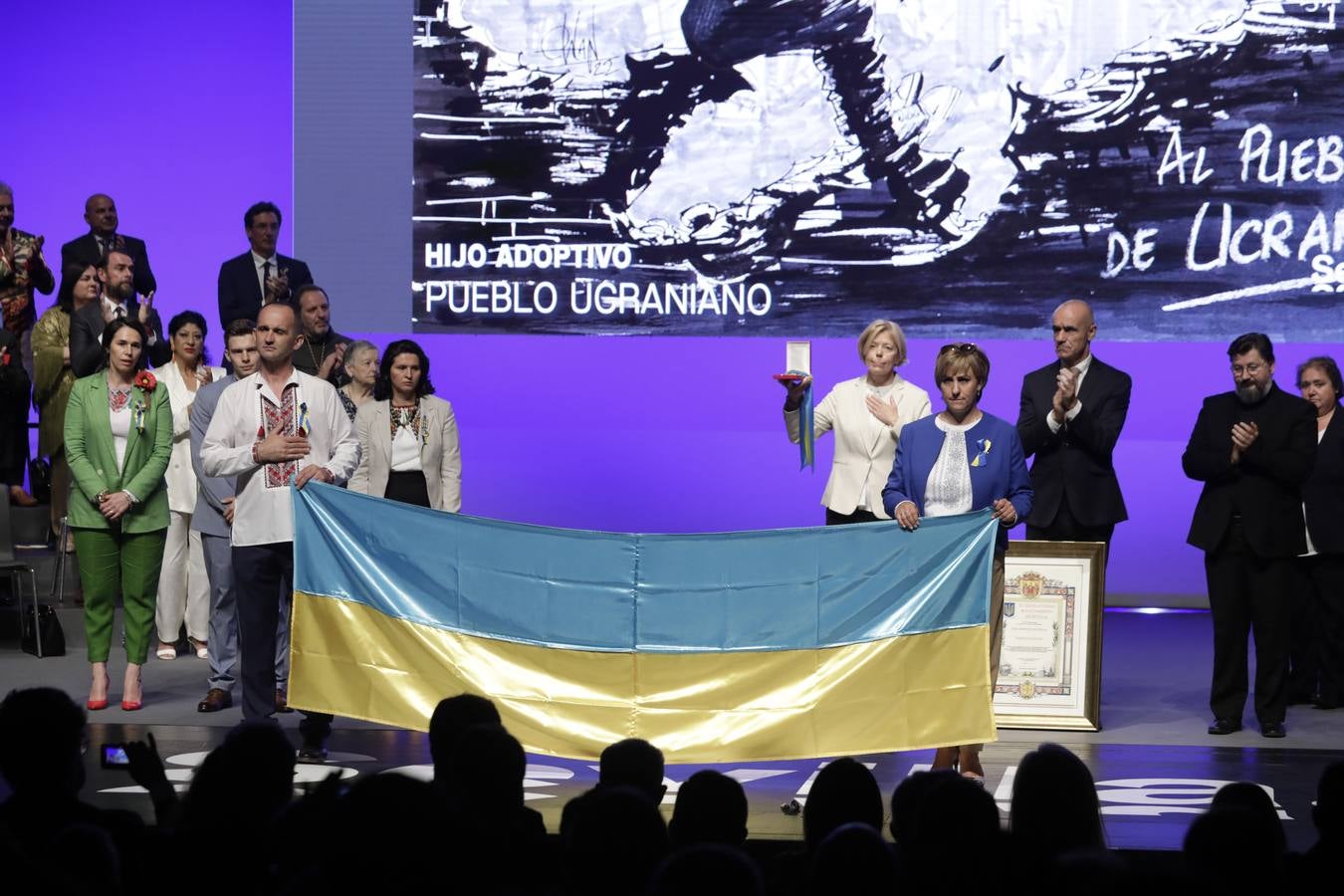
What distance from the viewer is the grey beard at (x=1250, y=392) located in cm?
689

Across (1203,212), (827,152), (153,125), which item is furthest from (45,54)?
(1203,212)

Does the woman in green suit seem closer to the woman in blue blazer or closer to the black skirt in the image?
the black skirt

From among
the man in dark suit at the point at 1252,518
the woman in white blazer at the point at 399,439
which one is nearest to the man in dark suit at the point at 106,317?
the woman in white blazer at the point at 399,439

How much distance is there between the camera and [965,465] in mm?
5758

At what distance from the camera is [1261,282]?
936 centimetres

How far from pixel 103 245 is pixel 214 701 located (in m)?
3.65

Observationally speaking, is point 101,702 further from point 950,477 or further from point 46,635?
point 950,477

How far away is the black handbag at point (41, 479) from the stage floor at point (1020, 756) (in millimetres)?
1580

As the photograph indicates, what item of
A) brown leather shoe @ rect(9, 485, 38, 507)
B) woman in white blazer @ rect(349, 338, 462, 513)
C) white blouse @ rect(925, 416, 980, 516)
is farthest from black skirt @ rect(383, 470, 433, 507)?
brown leather shoe @ rect(9, 485, 38, 507)

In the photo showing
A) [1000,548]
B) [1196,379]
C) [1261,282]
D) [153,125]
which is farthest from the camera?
[153,125]

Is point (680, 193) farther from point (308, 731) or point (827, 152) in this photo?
point (308, 731)

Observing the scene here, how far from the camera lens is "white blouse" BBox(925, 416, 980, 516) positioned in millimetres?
5762

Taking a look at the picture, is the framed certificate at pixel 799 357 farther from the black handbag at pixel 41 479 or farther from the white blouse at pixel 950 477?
the black handbag at pixel 41 479

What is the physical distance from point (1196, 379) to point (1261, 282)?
111 cm
